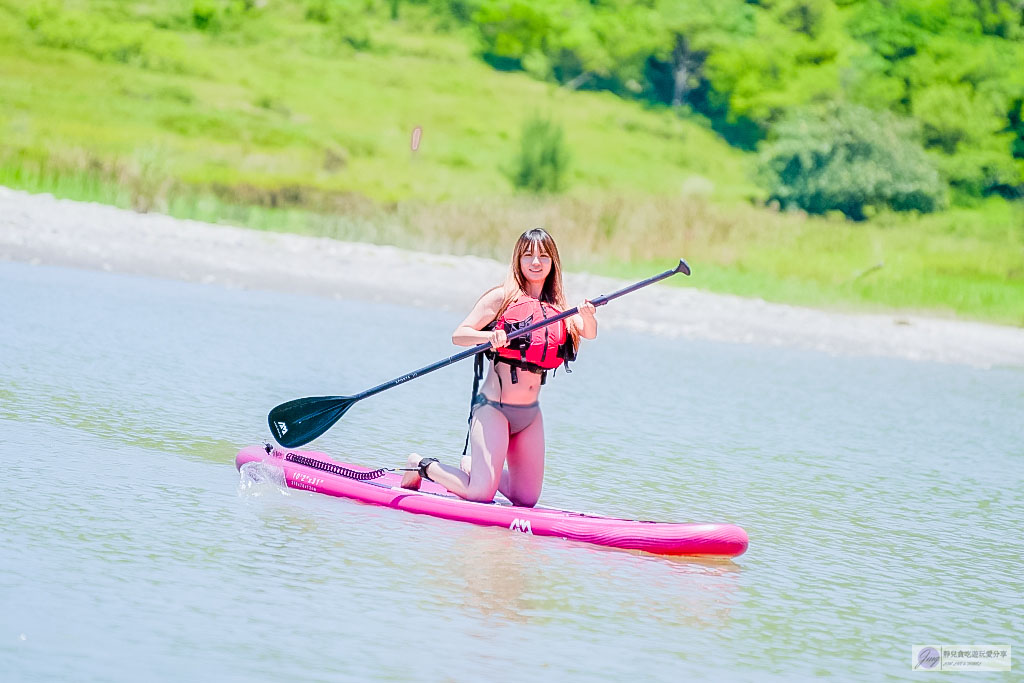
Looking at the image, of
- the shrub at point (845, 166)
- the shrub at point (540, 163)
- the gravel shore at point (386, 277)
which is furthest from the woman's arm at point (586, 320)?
the shrub at point (845, 166)

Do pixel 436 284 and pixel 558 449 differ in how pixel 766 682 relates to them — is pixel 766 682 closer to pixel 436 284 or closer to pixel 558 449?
pixel 558 449

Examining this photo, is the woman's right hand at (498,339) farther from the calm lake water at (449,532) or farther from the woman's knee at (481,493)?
the calm lake water at (449,532)

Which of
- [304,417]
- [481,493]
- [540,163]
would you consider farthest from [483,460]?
[540,163]

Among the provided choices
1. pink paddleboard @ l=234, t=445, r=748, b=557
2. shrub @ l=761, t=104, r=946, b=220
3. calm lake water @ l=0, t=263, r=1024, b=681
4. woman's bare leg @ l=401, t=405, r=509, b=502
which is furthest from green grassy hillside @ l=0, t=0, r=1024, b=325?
woman's bare leg @ l=401, t=405, r=509, b=502

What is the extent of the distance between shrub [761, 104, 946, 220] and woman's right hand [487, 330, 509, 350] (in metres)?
25.0

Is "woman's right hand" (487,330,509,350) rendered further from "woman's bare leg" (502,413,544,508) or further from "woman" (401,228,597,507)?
"woman's bare leg" (502,413,544,508)

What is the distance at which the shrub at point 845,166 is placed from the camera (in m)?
30.0

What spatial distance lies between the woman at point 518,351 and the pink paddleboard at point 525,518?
0.45 feet

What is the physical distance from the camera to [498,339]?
5.85m

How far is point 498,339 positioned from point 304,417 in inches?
58.8

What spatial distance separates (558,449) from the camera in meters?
8.41

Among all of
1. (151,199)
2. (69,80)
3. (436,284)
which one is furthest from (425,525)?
(69,80)

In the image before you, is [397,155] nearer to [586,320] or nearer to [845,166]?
[845,166]

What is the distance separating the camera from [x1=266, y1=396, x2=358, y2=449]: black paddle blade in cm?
685
